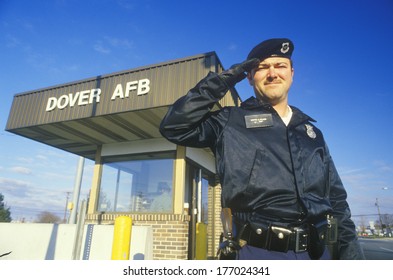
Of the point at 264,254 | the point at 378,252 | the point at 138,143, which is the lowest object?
the point at 378,252

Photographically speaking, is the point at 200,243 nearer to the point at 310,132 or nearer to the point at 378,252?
the point at 310,132

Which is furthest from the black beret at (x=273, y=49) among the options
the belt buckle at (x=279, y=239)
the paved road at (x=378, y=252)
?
the paved road at (x=378, y=252)

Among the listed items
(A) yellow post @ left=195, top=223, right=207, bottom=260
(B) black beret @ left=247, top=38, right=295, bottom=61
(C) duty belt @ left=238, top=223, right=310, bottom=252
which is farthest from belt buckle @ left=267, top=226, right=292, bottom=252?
(A) yellow post @ left=195, top=223, right=207, bottom=260

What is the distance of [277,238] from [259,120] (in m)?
0.70

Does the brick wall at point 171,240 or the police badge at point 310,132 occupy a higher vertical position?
the police badge at point 310,132

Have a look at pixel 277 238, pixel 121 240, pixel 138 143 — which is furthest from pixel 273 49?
pixel 138 143

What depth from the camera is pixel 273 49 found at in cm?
176

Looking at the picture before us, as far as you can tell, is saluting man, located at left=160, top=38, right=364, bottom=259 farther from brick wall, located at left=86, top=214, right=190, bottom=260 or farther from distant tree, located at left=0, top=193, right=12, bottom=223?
distant tree, located at left=0, top=193, right=12, bottom=223

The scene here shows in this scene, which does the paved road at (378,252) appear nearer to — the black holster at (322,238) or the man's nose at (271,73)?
the black holster at (322,238)

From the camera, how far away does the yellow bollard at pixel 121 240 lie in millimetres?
3232

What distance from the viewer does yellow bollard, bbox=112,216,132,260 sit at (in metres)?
3.23

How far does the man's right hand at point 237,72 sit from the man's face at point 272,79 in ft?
0.21

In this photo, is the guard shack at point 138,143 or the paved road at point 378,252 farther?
the paved road at point 378,252
